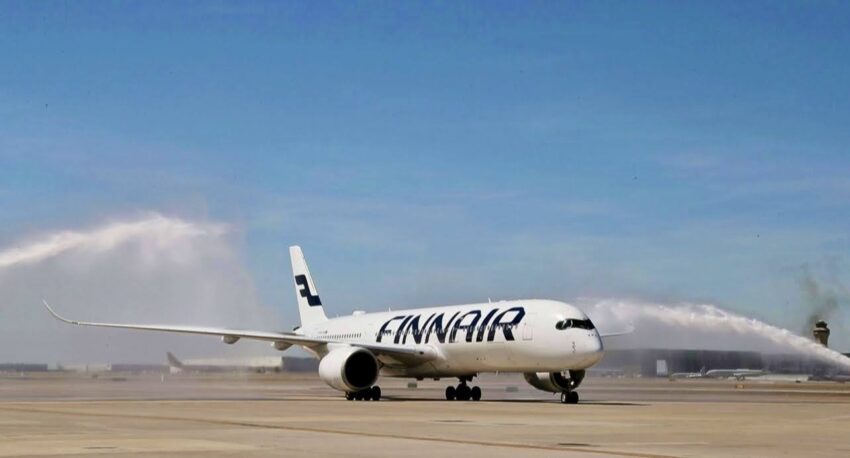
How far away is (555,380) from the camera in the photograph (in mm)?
49469

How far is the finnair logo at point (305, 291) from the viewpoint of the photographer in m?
69.6

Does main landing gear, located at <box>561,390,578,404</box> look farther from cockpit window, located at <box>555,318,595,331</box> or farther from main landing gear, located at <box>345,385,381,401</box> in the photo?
main landing gear, located at <box>345,385,381,401</box>

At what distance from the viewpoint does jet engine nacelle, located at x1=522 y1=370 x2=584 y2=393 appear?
47.8 meters

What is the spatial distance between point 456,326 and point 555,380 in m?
5.33

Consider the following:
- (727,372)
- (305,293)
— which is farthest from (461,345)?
(727,372)

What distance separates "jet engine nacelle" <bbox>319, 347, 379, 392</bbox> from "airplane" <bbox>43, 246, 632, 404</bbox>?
0.14ft

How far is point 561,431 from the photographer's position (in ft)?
84.6

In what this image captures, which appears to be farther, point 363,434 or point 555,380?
point 555,380

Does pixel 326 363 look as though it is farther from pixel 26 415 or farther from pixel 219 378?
pixel 219 378

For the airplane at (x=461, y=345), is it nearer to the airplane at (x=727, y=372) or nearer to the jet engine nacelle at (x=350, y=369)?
the jet engine nacelle at (x=350, y=369)

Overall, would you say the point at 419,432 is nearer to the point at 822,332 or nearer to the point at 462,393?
the point at 462,393

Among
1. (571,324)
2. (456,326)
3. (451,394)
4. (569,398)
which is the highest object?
(456,326)

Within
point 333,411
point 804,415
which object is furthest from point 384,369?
point 804,415

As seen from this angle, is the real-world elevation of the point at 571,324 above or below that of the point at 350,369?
above
